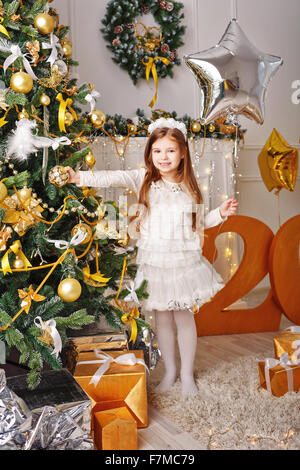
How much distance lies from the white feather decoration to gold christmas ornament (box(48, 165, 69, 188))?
0.06 meters

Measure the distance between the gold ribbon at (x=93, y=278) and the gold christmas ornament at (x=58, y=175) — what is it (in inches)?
10.5

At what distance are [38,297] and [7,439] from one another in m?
0.37

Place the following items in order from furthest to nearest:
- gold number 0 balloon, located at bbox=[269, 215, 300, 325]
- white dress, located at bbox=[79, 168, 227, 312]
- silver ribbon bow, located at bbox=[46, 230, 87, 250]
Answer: gold number 0 balloon, located at bbox=[269, 215, 300, 325] → white dress, located at bbox=[79, 168, 227, 312] → silver ribbon bow, located at bbox=[46, 230, 87, 250]

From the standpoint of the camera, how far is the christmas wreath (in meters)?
2.65

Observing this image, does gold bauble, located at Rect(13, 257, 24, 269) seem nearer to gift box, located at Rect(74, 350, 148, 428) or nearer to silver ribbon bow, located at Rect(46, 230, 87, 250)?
silver ribbon bow, located at Rect(46, 230, 87, 250)

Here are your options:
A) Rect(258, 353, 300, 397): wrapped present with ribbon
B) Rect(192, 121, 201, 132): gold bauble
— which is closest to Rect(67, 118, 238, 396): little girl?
Rect(258, 353, 300, 397): wrapped present with ribbon

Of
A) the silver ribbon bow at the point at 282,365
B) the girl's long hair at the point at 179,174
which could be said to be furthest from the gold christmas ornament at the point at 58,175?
the silver ribbon bow at the point at 282,365

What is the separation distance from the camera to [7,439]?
3.71 feet

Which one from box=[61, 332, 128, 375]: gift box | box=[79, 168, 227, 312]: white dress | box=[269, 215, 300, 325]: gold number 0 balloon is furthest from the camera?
box=[269, 215, 300, 325]: gold number 0 balloon

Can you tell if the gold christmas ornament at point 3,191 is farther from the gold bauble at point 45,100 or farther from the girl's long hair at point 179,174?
the girl's long hair at point 179,174

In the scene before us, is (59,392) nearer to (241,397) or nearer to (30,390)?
(30,390)

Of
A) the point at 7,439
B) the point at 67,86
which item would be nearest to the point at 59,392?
the point at 7,439

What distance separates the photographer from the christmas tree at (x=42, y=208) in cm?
120

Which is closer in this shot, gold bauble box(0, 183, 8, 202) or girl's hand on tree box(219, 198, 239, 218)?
gold bauble box(0, 183, 8, 202)
